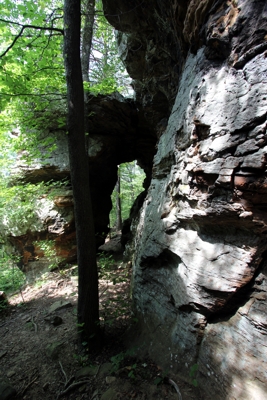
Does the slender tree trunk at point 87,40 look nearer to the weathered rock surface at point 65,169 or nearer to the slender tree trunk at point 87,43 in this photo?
the slender tree trunk at point 87,43

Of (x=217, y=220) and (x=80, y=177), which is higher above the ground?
(x=80, y=177)

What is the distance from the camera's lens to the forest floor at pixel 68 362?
11.7ft

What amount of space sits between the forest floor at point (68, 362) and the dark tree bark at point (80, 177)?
53 cm

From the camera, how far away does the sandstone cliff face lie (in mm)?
2779

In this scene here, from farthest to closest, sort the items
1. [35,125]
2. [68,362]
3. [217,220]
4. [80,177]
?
[35,125]
[80,177]
[68,362]
[217,220]

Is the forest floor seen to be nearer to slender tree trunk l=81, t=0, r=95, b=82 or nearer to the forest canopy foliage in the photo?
the forest canopy foliage

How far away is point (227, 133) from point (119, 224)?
16.4 m

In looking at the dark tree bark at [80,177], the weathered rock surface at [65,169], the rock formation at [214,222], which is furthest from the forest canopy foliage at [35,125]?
the rock formation at [214,222]

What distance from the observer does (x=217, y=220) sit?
3.25 m

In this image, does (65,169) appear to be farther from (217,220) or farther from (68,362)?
(217,220)

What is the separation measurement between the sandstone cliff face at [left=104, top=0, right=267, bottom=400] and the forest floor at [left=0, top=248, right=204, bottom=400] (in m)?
0.39

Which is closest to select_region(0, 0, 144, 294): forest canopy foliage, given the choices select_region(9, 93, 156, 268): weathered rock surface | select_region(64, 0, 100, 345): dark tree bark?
select_region(9, 93, 156, 268): weathered rock surface

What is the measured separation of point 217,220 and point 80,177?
279cm

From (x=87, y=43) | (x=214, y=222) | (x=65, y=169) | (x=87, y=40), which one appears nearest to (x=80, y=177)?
(x=214, y=222)
